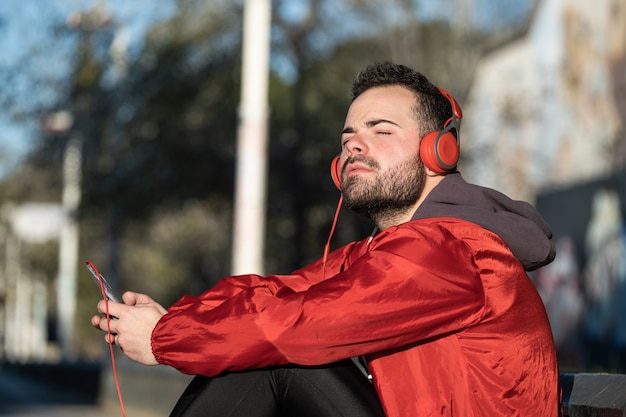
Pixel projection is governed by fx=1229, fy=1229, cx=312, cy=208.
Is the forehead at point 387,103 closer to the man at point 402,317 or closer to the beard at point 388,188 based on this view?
the man at point 402,317

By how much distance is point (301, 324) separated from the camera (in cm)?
290

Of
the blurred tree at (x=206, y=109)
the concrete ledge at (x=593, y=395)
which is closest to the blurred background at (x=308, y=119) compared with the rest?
the blurred tree at (x=206, y=109)

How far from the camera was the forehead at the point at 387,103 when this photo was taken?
3307mm

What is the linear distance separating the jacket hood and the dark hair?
0.22 metres

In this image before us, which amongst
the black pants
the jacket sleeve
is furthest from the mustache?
the black pants

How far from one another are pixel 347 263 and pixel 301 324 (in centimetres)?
69

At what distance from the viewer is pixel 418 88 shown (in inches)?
132

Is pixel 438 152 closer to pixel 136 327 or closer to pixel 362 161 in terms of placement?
pixel 362 161

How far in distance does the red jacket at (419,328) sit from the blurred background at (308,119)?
15.9 meters

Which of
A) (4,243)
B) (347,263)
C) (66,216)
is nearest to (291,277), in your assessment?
(347,263)

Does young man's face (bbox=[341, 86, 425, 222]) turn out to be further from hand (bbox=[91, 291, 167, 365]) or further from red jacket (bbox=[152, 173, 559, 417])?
hand (bbox=[91, 291, 167, 365])

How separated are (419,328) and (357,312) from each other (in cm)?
15

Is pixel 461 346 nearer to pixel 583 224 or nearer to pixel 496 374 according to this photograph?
pixel 496 374

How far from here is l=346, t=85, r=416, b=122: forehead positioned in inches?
130
